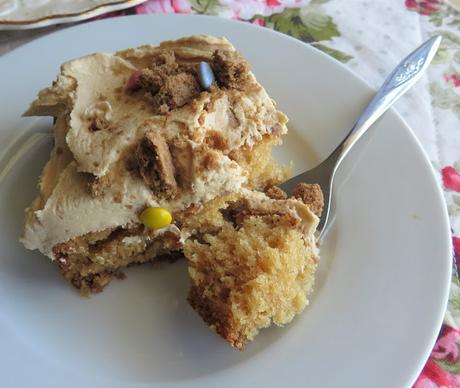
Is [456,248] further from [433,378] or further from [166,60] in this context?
[166,60]

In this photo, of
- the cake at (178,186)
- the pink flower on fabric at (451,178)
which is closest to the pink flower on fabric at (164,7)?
the cake at (178,186)

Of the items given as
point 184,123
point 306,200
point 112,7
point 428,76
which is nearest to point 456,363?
point 306,200

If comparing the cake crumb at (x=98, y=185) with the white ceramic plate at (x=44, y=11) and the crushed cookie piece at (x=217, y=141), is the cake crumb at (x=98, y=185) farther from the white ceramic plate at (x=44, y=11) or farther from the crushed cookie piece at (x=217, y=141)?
the white ceramic plate at (x=44, y=11)

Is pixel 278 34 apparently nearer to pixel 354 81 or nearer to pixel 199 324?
pixel 354 81

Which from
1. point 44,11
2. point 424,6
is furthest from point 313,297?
point 424,6

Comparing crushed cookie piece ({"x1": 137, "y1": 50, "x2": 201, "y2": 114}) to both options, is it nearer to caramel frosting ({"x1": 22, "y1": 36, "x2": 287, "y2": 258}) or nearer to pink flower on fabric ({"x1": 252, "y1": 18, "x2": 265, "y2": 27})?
caramel frosting ({"x1": 22, "y1": 36, "x2": 287, "y2": 258})
